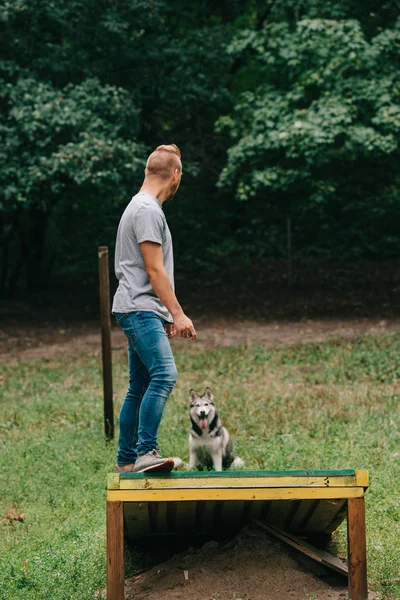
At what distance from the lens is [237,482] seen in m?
4.37

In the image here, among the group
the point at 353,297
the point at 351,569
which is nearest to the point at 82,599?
the point at 351,569

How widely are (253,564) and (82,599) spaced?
3.29ft

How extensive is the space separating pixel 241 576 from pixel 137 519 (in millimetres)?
709

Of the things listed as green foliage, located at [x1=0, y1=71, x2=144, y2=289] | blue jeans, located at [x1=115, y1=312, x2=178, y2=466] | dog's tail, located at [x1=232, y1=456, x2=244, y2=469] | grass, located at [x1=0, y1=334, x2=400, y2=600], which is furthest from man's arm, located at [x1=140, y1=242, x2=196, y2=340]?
green foliage, located at [x1=0, y1=71, x2=144, y2=289]

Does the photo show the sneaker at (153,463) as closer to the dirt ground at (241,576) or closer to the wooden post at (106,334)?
the dirt ground at (241,576)

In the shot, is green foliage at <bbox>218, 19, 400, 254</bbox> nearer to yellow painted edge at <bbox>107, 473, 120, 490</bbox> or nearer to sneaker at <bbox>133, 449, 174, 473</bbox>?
sneaker at <bbox>133, 449, 174, 473</bbox>

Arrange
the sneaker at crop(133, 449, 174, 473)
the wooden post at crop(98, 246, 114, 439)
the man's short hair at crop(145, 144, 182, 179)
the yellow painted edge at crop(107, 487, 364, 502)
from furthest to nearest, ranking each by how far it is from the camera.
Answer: the wooden post at crop(98, 246, 114, 439) < the man's short hair at crop(145, 144, 182, 179) < the sneaker at crop(133, 449, 174, 473) < the yellow painted edge at crop(107, 487, 364, 502)

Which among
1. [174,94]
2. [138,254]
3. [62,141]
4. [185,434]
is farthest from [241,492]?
[174,94]

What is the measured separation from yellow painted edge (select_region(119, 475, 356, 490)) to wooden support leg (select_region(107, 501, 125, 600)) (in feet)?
0.46

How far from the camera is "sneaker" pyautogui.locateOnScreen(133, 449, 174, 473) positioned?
4.42 meters

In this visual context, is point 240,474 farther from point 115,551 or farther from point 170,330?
point 170,330

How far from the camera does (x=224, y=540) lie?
5238mm

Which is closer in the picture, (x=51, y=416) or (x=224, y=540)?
(x=224, y=540)

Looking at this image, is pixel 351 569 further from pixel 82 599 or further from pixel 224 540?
pixel 82 599
